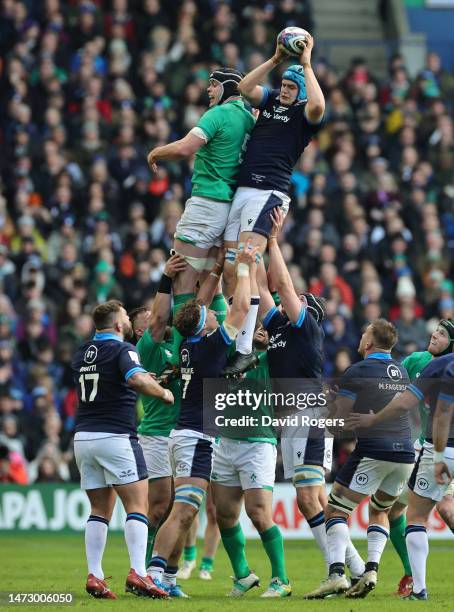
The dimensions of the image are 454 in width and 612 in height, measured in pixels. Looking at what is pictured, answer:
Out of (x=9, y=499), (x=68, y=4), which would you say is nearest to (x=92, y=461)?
(x=9, y=499)

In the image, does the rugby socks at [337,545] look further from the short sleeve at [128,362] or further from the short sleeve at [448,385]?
the short sleeve at [128,362]

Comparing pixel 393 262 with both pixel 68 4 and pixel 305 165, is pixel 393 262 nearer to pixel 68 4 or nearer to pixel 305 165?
pixel 305 165

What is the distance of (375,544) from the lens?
13367 millimetres

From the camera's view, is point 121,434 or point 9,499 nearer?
point 121,434

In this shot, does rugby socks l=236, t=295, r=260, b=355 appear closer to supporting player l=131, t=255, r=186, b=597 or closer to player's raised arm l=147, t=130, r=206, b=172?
supporting player l=131, t=255, r=186, b=597

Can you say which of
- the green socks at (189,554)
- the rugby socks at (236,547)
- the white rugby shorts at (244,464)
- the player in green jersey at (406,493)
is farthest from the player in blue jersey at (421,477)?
the green socks at (189,554)

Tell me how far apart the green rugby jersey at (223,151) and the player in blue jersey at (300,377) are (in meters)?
0.62

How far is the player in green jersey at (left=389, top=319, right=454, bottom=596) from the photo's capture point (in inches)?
539

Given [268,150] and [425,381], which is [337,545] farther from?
[268,150]

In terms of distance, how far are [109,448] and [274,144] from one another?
10.8ft

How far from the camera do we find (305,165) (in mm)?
25594

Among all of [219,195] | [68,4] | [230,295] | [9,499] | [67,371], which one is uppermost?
[68,4]

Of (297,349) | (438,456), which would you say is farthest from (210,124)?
(438,456)

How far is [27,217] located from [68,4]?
18.9ft
